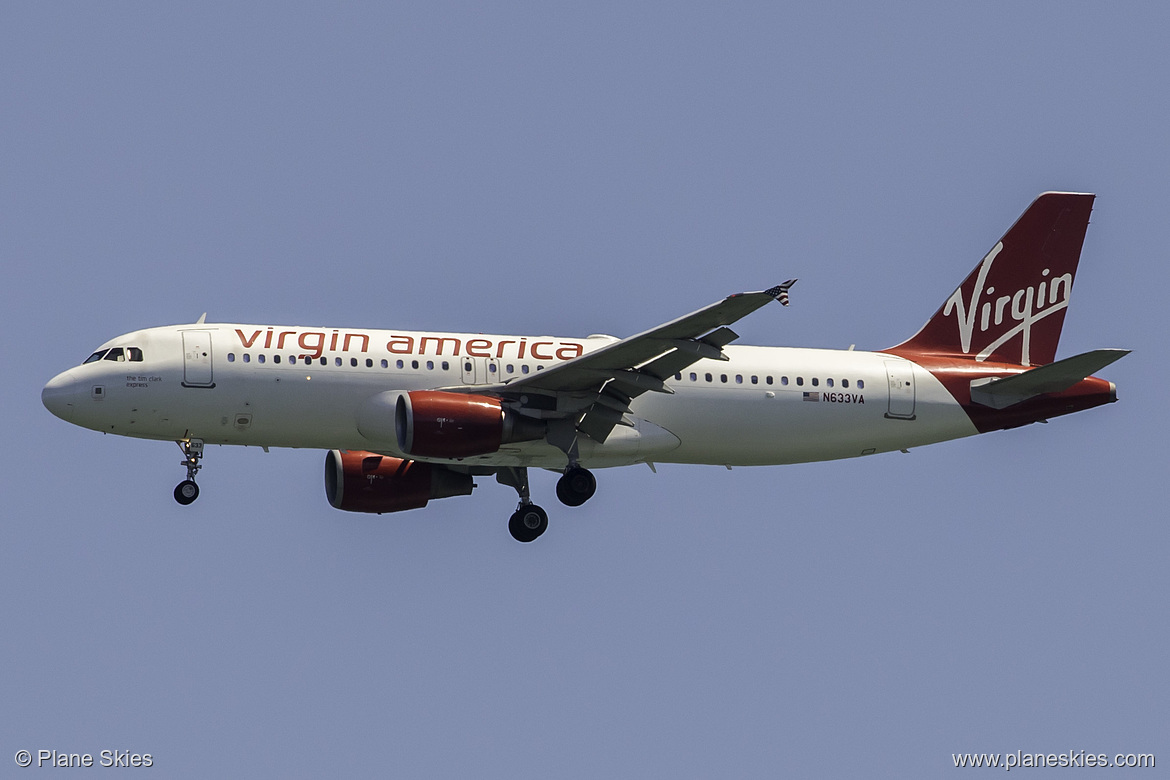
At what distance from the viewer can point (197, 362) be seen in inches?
1443

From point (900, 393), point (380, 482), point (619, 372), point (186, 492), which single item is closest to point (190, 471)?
point (186, 492)

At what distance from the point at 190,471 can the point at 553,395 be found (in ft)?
28.0

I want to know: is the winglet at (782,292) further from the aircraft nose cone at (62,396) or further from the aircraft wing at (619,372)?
the aircraft nose cone at (62,396)

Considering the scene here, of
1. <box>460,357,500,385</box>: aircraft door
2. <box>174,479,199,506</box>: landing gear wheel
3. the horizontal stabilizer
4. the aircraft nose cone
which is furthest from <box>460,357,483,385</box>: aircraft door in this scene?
the horizontal stabilizer

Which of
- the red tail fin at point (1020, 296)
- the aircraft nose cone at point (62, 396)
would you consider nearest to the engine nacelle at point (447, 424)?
Answer: the aircraft nose cone at point (62, 396)

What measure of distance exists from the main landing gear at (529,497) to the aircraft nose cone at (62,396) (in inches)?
410

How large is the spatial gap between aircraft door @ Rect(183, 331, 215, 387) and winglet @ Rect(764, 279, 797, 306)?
13.3 metres

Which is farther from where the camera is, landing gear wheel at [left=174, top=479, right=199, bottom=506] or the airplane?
landing gear wheel at [left=174, top=479, right=199, bottom=506]

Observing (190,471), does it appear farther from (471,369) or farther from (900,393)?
(900,393)

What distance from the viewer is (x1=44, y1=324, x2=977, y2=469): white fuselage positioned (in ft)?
120

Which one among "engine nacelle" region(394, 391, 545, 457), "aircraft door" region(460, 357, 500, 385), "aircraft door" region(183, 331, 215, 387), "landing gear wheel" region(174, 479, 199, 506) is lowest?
"landing gear wheel" region(174, 479, 199, 506)

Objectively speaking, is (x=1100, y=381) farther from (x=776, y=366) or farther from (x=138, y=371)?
(x=138, y=371)

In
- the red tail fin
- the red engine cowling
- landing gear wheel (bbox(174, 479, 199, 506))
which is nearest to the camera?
landing gear wheel (bbox(174, 479, 199, 506))

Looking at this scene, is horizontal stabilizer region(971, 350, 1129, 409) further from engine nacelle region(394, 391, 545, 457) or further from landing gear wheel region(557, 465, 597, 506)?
engine nacelle region(394, 391, 545, 457)
